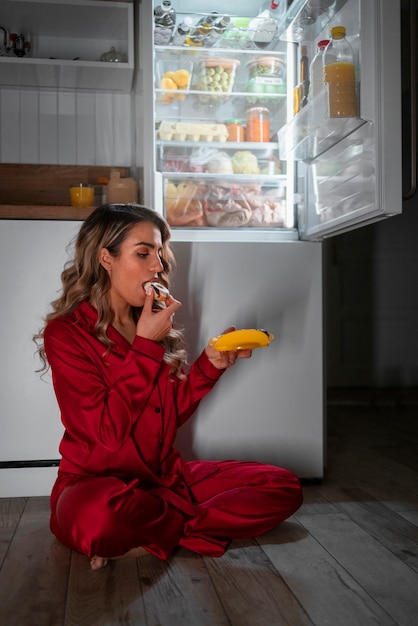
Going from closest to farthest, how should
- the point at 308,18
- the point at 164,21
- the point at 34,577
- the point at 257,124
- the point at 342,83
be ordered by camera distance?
1. the point at 34,577
2. the point at 342,83
3. the point at 308,18
4. the point at 164,21
5. the point at 257,124

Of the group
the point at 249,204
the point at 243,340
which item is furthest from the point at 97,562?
the point at 249,204

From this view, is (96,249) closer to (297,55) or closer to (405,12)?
(297,55)

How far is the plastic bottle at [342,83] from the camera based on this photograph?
1.90m

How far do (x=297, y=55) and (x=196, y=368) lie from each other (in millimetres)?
1248

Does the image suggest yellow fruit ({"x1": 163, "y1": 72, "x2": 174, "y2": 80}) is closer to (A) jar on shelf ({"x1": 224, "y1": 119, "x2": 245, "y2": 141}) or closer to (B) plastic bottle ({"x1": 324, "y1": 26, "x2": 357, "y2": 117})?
(A) jar on shelf ({"x1": 224, "y1": 119, "x2": 245, "y2": 141})

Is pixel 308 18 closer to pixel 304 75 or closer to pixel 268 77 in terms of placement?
pixel 304 75

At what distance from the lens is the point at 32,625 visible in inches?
54.1

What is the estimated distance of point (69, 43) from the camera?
123 inches

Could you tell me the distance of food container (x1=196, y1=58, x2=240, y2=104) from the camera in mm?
2633

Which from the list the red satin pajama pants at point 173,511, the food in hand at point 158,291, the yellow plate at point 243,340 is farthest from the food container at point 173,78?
the red satin pajama pants at point 173,511

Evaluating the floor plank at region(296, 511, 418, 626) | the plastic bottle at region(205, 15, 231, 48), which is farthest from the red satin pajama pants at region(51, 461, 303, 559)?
the plastic bottle at region(205, 15, 231, 48)

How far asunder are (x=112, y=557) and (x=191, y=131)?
5.06 ft

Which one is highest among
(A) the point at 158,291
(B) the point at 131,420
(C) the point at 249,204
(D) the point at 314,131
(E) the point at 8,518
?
(D) the point at 314,131

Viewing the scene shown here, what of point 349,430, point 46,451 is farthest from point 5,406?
point 349,430
